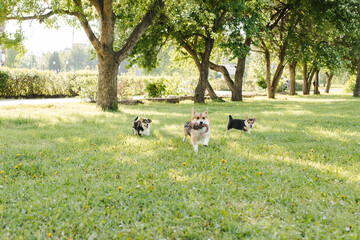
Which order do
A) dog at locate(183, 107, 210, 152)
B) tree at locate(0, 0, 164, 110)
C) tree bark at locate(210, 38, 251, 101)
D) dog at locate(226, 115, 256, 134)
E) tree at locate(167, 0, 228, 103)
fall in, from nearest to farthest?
dog at locate(183, 107, 210, 152) < dog at locate(226, 115, 256, 134) < tree at locate(0, 0, 164, 110) < tree at locate(167, 0, 228, 103) < tree bark at locate(210, 38, 251, 101)

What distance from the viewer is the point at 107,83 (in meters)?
12.4

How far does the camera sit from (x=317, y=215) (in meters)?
3.13

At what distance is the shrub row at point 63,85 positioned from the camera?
17.2 metres

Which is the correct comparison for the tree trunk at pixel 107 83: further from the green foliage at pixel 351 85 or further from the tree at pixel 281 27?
the green foliage at pixel 351 85

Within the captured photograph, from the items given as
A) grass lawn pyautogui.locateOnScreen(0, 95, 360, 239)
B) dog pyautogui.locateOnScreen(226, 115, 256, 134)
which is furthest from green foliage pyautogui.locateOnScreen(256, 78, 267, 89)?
grass lawn pyautogui.locateOnScreen(0, 95, 360, 239)

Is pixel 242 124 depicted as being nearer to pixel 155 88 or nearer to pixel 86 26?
pixel 86 26

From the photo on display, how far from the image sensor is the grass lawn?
113 inches

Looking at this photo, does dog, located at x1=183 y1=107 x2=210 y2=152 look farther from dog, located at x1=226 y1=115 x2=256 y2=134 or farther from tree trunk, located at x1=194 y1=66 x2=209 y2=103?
tree trunk, located at x1=194 y1=66 x2=209 y2=103

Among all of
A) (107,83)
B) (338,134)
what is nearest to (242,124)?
(338,134)

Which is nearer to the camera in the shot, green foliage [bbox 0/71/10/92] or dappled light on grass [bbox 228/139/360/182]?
dappled light on grass [bbox 228/139/360/182]

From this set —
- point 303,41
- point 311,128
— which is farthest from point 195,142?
point 303,41

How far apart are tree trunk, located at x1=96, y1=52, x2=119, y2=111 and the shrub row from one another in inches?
184

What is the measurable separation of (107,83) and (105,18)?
283 centimetres

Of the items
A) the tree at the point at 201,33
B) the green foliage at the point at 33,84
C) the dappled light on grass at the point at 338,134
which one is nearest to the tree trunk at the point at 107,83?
the tree at the point at 201,33
